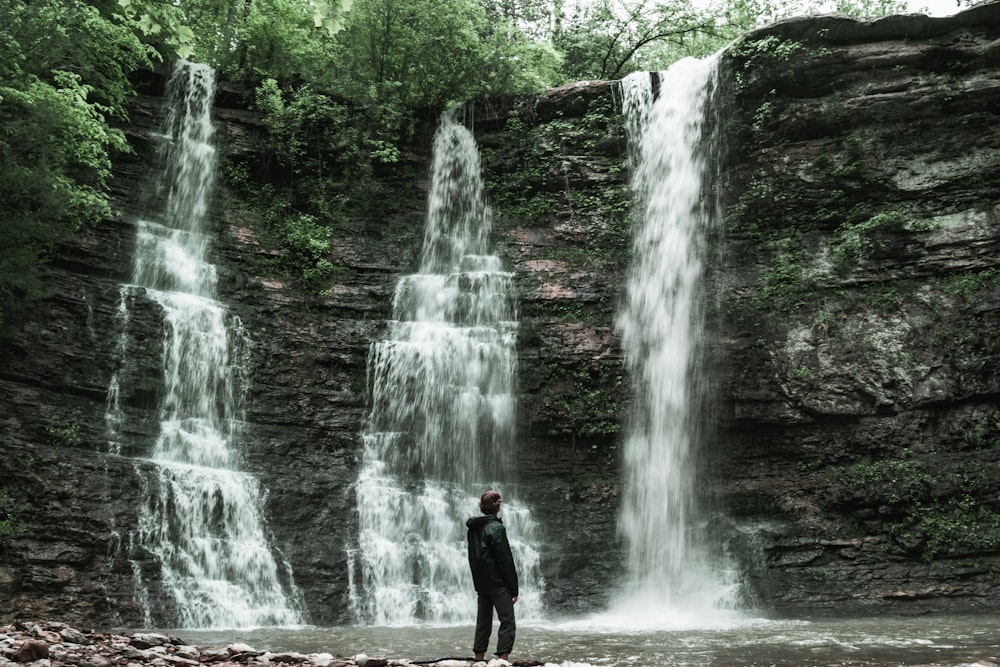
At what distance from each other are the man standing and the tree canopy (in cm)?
570

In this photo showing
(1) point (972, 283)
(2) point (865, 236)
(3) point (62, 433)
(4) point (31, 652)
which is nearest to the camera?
(4) point (31, 652)

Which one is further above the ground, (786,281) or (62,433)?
(786,281)

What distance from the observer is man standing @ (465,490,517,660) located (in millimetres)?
6602

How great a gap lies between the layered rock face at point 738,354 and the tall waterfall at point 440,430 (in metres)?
0.37

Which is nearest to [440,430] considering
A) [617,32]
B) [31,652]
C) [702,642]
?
[702,642]

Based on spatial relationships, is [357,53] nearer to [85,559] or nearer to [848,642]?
[85,559]

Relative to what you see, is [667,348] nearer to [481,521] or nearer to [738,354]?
[738,354]

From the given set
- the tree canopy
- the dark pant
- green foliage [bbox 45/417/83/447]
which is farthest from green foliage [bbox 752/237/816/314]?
green foliage [bbox 45/417/83/447]

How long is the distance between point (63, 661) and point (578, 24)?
22.6m

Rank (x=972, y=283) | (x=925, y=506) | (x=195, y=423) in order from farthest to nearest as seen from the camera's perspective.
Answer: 1. (x=972, y=283)
2. (x=195, y=423)
3. (x=925, y=506)

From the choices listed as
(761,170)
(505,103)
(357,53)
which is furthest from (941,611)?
(357,53)

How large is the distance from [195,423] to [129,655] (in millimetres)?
7460

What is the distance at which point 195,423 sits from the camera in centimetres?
1259

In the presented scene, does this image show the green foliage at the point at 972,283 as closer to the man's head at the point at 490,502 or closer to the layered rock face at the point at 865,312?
the layered rock face at the point at 865,312
